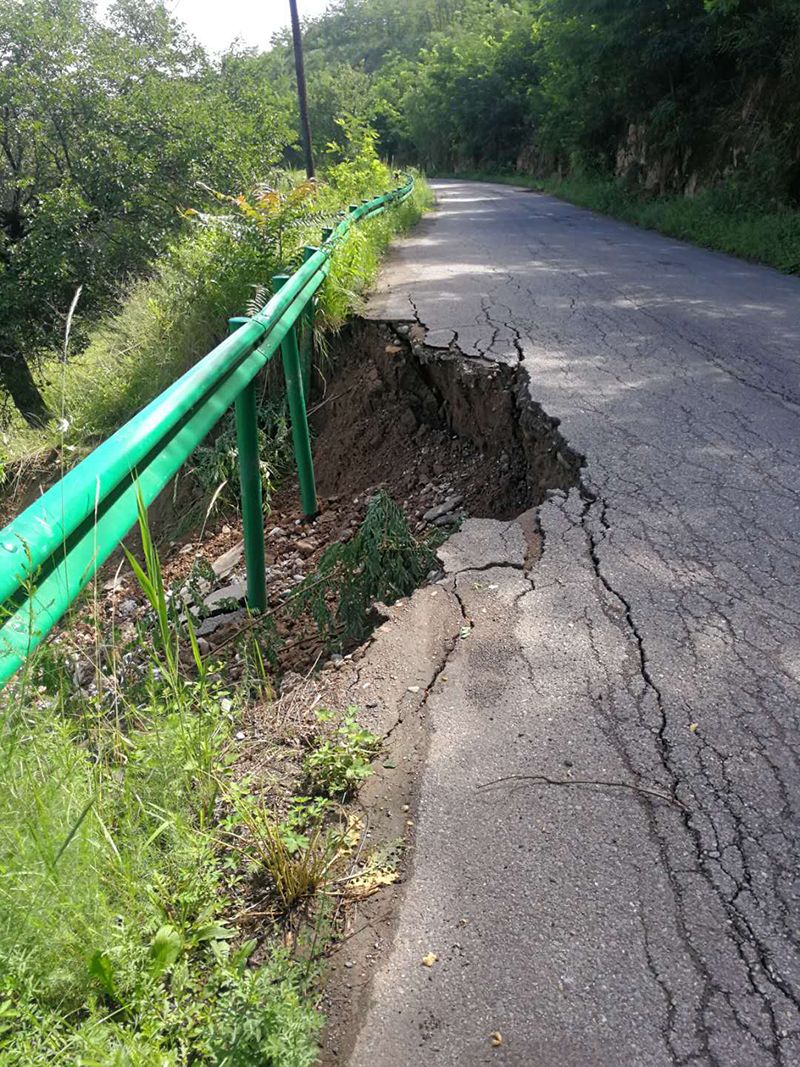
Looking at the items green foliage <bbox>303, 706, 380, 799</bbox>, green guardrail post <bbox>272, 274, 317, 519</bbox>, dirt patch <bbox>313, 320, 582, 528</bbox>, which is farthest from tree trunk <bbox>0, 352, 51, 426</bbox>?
green foliage <bbox>303, 706, 380, 799</bbox>

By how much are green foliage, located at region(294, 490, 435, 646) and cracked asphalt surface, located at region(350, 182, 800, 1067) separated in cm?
24

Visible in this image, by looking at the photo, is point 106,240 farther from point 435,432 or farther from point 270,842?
point 270,842

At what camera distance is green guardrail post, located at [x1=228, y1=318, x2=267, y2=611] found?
130 inches

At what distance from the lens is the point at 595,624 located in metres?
2.76

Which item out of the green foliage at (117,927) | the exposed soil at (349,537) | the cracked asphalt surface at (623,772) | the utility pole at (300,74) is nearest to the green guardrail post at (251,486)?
the exposed soil at (349,537)

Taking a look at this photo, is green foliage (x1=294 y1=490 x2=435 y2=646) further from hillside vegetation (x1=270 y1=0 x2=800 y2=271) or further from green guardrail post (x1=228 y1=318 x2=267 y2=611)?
hillside vegetation (x1=270 y1=0 x2=800 y2=271)

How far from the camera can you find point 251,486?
3.40m

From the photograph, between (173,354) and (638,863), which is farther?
(173,354)

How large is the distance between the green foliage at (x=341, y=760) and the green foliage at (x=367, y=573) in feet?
3.53

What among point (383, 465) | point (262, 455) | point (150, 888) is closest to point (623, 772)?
point (150, 888)

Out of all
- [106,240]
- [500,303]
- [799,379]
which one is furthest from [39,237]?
[799,379]

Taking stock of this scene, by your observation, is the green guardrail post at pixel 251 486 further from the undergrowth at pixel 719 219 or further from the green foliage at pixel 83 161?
the green foliage at pixel 83 161

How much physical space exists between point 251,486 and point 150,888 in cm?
204

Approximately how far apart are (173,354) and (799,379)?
531 cm
